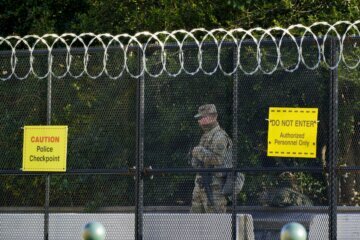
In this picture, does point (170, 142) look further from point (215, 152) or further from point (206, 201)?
point (206, 201)

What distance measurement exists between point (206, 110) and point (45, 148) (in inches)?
88.2

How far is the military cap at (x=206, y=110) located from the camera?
39.6 feet

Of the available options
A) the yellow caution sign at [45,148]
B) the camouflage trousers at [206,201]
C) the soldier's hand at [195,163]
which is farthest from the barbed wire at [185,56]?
the camouflage trousers at [206,201]

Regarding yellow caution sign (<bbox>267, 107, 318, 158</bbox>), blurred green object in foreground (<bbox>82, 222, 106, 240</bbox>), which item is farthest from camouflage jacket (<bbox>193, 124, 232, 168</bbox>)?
blurred green object in foreground (<bbox>82, 222, 106, 240</bbox>)

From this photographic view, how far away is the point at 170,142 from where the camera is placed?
12320 mm

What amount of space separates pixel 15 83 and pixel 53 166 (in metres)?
1.26

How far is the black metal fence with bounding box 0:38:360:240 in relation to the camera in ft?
38.2

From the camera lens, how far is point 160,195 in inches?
487

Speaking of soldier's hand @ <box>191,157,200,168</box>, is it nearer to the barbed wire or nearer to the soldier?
the soldier

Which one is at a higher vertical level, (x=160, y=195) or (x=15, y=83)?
(x=15, y=83)

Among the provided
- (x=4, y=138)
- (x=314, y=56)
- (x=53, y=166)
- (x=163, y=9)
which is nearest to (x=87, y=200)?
(x=53, y=166)

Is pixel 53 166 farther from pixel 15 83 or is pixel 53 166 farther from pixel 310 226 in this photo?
pixel 310 226

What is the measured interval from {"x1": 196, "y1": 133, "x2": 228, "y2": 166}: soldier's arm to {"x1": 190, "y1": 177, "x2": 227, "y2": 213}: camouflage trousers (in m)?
0.24

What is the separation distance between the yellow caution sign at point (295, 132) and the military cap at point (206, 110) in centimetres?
77
